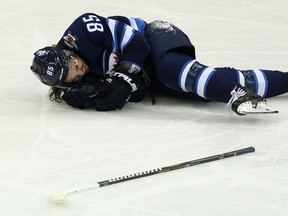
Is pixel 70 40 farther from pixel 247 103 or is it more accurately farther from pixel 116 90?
pixel 247 103

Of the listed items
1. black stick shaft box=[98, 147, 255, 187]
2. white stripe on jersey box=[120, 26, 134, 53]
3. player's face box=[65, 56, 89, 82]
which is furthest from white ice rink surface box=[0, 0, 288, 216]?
white stripe on jersey box=[120, 26, 134, 53]

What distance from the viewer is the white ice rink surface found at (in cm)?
140

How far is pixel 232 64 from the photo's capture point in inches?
98.4

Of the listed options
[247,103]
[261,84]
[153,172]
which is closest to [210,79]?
[247,103]

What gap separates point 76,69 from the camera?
1955 millimetres

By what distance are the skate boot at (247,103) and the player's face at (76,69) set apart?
493 mm

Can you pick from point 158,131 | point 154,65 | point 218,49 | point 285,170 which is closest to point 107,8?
point 218,49

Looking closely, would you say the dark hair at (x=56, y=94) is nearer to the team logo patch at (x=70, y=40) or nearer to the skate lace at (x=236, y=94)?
the team logo patch at (x=70, y=40)

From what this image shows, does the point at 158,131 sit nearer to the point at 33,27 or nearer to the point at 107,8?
the point at 33,27

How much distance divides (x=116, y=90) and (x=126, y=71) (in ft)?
0.25

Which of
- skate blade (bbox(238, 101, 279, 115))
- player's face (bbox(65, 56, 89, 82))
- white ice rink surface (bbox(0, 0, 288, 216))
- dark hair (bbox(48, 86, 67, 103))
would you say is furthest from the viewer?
dark hair (bbox(48, 86, 67, 103))

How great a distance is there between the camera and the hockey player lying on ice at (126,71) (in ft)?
6.20

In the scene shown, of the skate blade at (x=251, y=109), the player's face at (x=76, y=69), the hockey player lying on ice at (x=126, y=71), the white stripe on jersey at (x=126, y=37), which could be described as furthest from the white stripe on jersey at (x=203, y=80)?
the player's face at (x=76, y=69)

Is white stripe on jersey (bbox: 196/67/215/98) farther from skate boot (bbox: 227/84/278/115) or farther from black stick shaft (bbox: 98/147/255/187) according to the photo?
black stick shaft (bbox: 98/147/255/187)
